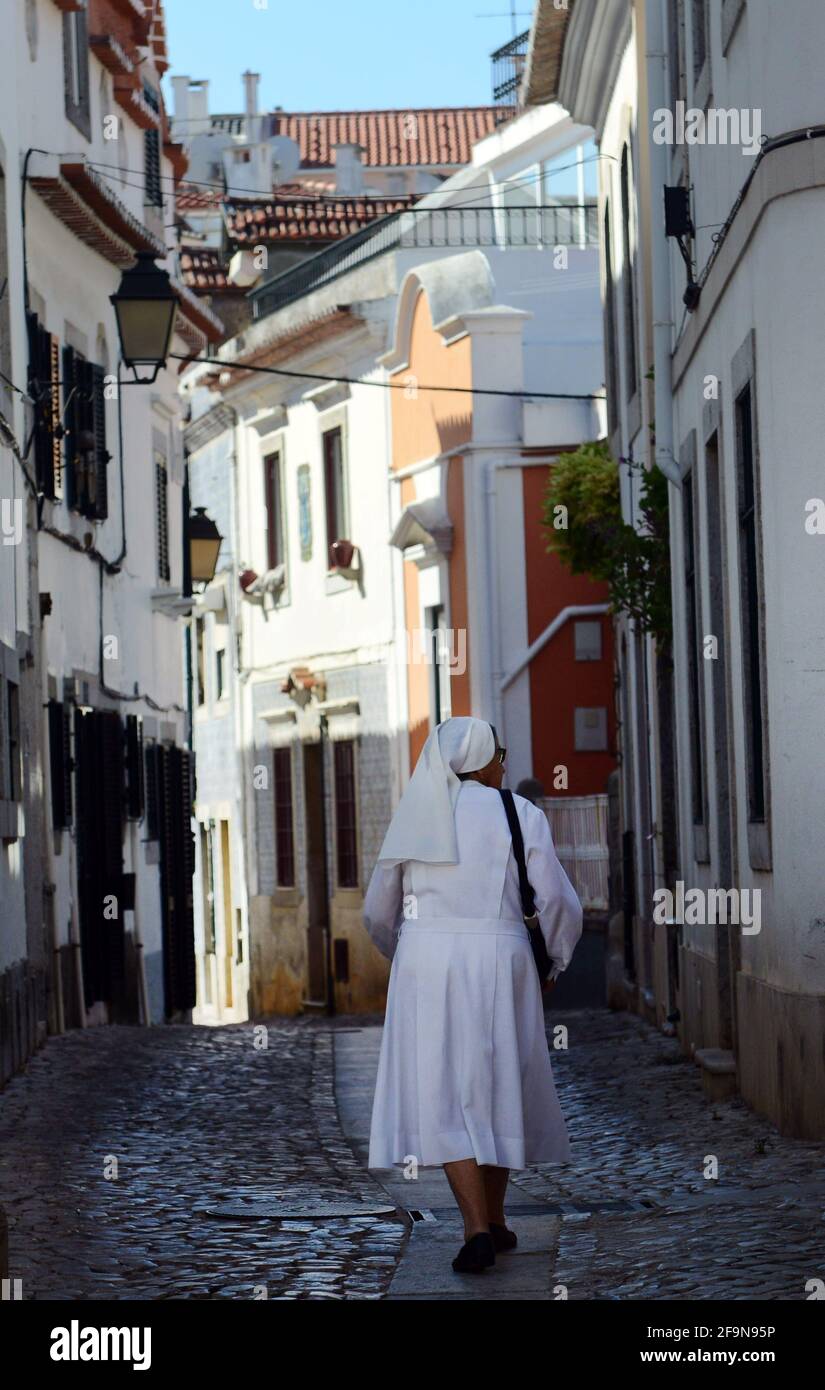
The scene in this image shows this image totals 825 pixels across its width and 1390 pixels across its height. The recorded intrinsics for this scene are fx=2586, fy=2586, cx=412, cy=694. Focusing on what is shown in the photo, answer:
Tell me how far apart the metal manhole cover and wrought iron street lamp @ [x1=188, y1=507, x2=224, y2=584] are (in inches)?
589

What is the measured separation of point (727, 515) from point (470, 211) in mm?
17628

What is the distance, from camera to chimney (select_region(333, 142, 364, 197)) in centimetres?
4399

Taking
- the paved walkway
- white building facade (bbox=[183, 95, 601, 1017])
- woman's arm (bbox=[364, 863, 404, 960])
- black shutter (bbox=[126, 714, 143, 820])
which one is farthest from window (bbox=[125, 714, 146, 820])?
woman's arm (bbox=[364, 863, 404, 960])

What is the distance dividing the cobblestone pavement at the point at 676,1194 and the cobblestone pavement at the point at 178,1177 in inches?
26.9

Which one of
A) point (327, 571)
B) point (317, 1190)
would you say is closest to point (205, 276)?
point (327, 571)

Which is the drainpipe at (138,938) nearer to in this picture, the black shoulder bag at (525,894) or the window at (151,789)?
the window at (151,789)

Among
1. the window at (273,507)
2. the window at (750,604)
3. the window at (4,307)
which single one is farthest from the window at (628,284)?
the window at (273,507)

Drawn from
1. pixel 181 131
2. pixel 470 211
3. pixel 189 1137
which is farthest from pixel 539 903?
A: pixel 181 131

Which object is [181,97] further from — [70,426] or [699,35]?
[699,35]

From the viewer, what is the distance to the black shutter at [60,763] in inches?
717

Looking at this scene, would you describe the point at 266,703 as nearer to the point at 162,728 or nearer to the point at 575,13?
the point at 162,728

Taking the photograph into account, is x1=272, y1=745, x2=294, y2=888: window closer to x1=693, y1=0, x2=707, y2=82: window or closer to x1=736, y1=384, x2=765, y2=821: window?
x1=693, y1=0, x2=707, y2=82: window

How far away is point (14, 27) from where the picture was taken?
667 inches

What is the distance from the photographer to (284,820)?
1266 inches
